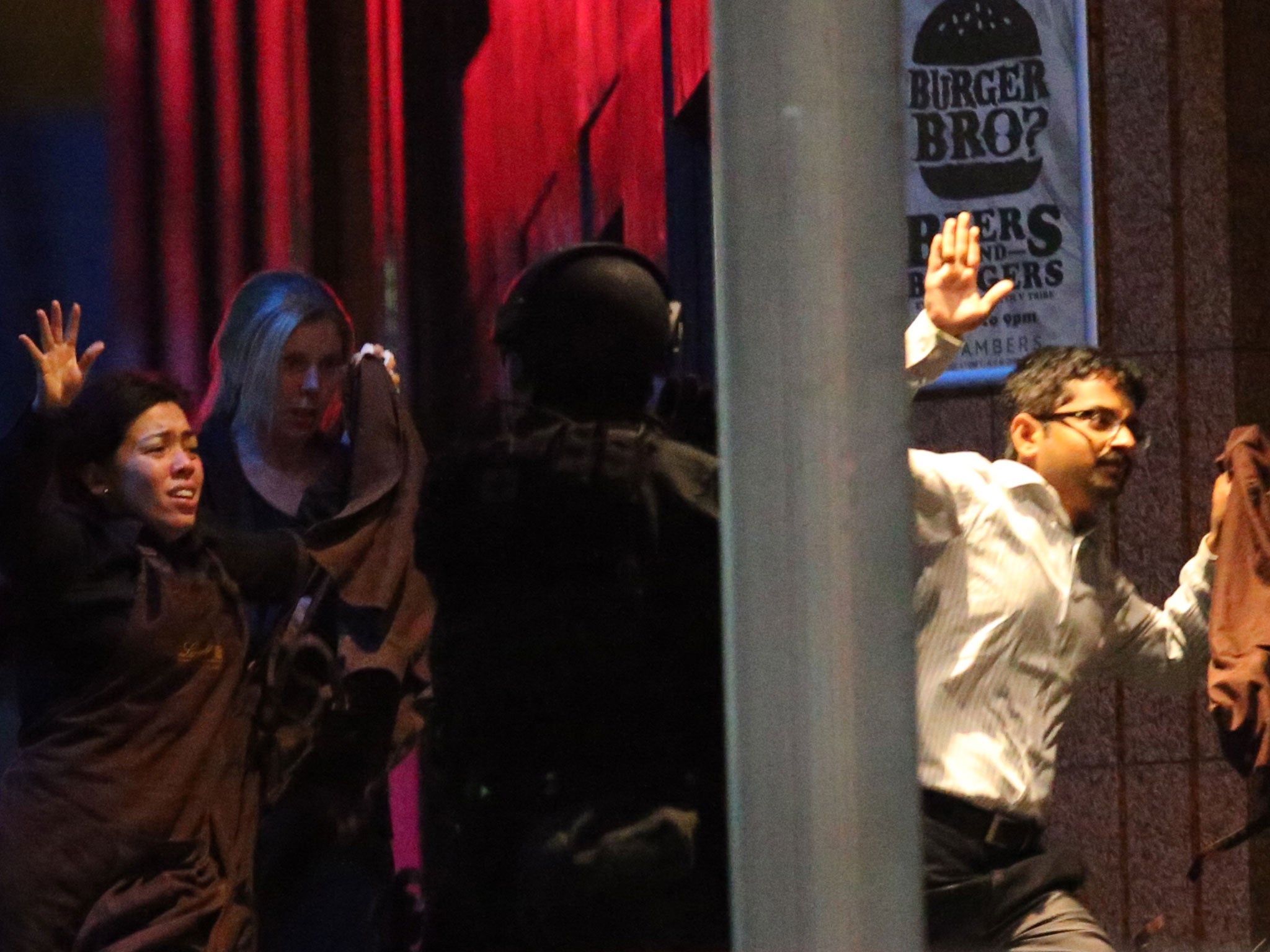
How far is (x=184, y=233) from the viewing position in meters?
5.10

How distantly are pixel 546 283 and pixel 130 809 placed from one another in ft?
4.38

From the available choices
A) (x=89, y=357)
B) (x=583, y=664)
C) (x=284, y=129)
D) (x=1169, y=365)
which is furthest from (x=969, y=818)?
(x=284, y=129)

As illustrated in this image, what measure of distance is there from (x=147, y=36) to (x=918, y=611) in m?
2.32

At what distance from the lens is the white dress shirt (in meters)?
4.09

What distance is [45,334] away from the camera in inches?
177

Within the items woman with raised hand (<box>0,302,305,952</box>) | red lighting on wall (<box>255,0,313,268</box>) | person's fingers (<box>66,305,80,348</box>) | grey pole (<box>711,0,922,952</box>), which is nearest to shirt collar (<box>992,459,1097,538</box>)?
woman with raised hand (<box>0,302,305,952</box>)

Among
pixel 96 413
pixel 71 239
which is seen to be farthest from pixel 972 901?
pixel 71 239

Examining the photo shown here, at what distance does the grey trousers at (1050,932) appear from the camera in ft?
13.7

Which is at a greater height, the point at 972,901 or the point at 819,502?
the point at 819,502

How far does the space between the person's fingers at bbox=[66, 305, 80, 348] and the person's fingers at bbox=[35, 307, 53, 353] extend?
3cm

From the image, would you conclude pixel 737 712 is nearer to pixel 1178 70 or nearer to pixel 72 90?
pixel 72 90

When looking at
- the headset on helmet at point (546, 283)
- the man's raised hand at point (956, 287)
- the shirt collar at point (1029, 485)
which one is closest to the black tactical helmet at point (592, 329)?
the headset on helmet at point (546, 283)

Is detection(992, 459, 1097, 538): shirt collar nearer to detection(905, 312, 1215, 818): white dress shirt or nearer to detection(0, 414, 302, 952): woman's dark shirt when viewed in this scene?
detection(905, 312, 1215, 818): white dress shirt

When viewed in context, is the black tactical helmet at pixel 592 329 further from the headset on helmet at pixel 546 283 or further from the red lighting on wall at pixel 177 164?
the red lighting on wall at pixel 177 164
